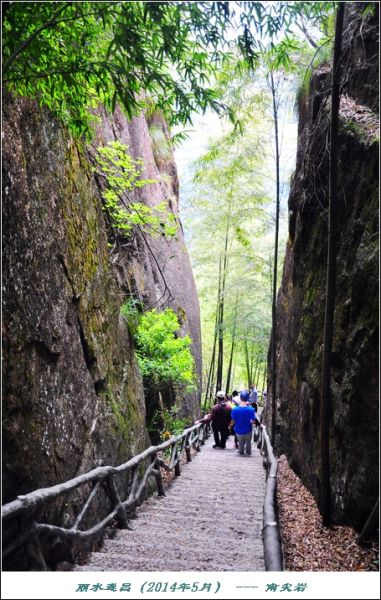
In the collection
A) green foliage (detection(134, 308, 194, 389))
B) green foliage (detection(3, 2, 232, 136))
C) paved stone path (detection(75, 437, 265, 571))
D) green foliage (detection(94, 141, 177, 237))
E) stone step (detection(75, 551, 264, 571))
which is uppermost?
green foliage (detection(94, 141, 177, 237))

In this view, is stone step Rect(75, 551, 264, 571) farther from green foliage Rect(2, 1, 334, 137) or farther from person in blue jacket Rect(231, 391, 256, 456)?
person in blue jacket Rect(231, 391, 256, 456)

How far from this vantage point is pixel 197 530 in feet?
18.4

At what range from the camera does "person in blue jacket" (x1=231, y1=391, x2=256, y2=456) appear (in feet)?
34.7

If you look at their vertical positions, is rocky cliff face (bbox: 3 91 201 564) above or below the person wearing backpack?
above

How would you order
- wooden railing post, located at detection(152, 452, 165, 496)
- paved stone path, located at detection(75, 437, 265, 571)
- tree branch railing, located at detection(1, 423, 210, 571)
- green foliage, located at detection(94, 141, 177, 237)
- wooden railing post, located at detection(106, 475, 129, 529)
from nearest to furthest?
tree branch railing, located at detection(1, 423, 210, 571)
paved stone path, located at detection(75, 437, 265, 571)
wooden railing post, located at detection(106, 475, 129, 529)
wooden railing post, located at detection(152, 452, 165, 496)
green foliage, located at detection(94, 141, 177, 237)

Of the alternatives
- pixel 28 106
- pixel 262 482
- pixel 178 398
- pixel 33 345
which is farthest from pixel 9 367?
pixel 178 398

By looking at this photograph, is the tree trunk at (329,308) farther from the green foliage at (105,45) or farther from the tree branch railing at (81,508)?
the tree branch railing at (81,508)

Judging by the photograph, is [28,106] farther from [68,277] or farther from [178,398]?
[178,398]

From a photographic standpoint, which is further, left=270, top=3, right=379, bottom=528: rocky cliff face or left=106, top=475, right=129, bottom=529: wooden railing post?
left=106, top=475, right=129, bottom=529: wooden railing post

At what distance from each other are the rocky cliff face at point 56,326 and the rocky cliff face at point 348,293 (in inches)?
103

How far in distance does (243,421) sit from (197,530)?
5.30m

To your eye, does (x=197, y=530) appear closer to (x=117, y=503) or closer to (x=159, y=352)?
(x=117, y=503)

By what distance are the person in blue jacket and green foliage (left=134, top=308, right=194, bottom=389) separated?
5.03 ft

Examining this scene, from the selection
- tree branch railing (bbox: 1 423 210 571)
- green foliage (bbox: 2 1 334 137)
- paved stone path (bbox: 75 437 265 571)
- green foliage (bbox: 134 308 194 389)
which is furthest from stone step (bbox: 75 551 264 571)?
green foliage (bbox: 134 308 194 389)
